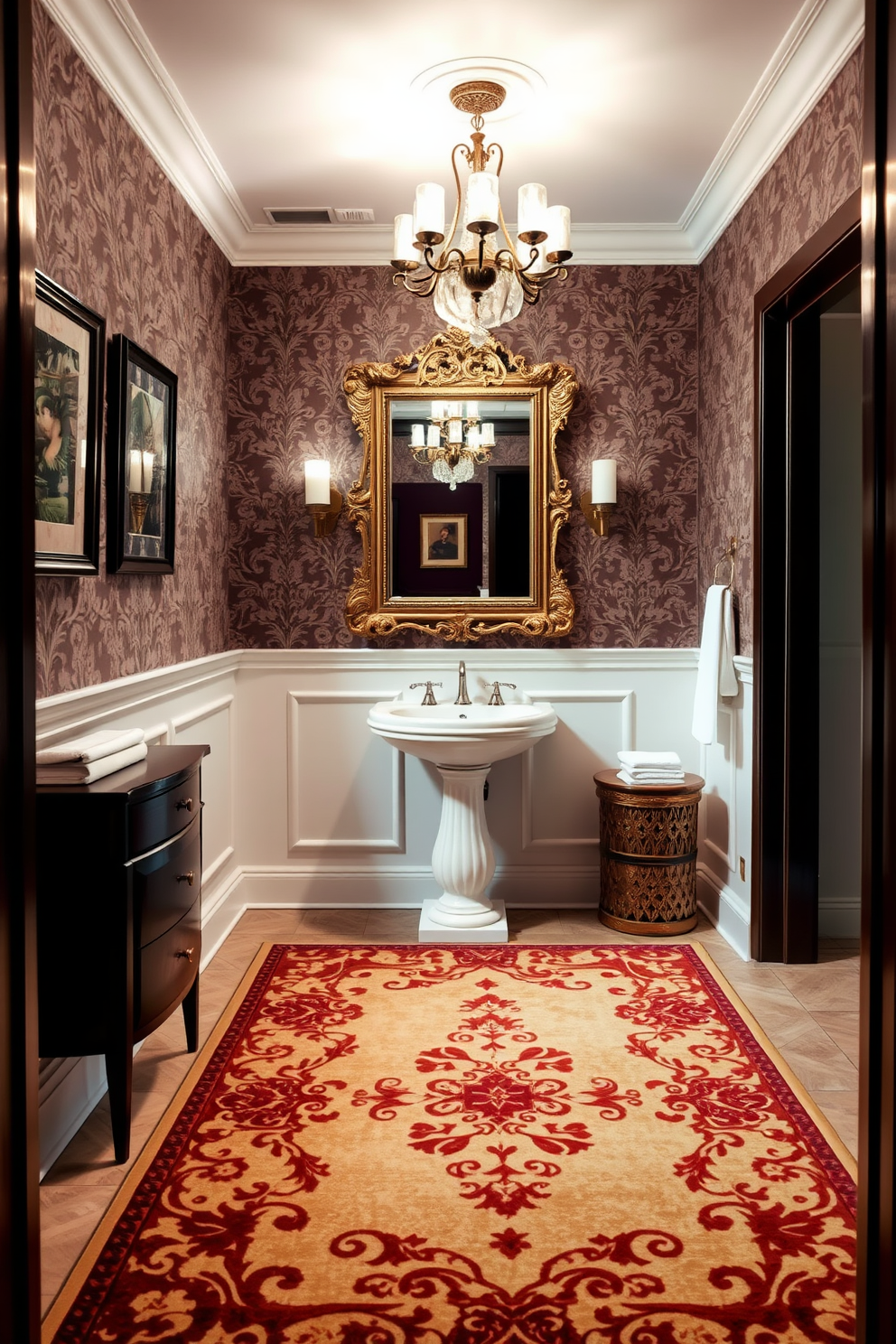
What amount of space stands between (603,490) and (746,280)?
0.93 meters

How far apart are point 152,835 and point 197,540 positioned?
1613 millimetres

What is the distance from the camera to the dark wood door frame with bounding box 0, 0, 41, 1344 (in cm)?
117

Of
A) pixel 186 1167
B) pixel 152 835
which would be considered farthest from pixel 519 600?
pixel 186 1167

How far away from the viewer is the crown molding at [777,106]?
2.60 metres

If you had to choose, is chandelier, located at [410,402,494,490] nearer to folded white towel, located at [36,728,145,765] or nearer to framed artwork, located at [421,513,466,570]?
framed artwork, located at [421,513,466,570]

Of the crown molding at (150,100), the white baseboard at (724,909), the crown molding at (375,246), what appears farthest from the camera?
the crown molding at (375,246)

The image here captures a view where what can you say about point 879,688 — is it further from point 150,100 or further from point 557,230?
point 150,100

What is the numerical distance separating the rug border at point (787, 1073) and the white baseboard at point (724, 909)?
0.47 feet

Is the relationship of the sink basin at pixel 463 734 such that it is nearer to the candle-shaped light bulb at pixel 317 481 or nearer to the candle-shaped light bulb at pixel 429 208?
the candle-shaped light bulb at pixel 317 481

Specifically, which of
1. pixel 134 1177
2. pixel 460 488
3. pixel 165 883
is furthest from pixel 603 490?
pixel 134 1177

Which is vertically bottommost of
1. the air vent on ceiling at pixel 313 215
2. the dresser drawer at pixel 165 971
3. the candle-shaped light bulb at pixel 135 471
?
the dresser drawer at pixel 165 971

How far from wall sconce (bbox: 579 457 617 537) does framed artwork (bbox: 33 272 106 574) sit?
6.89 feet

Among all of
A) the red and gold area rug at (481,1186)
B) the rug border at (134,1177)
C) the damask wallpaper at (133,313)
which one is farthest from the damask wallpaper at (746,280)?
the rug border at (134,1177)

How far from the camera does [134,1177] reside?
223 centimetres
